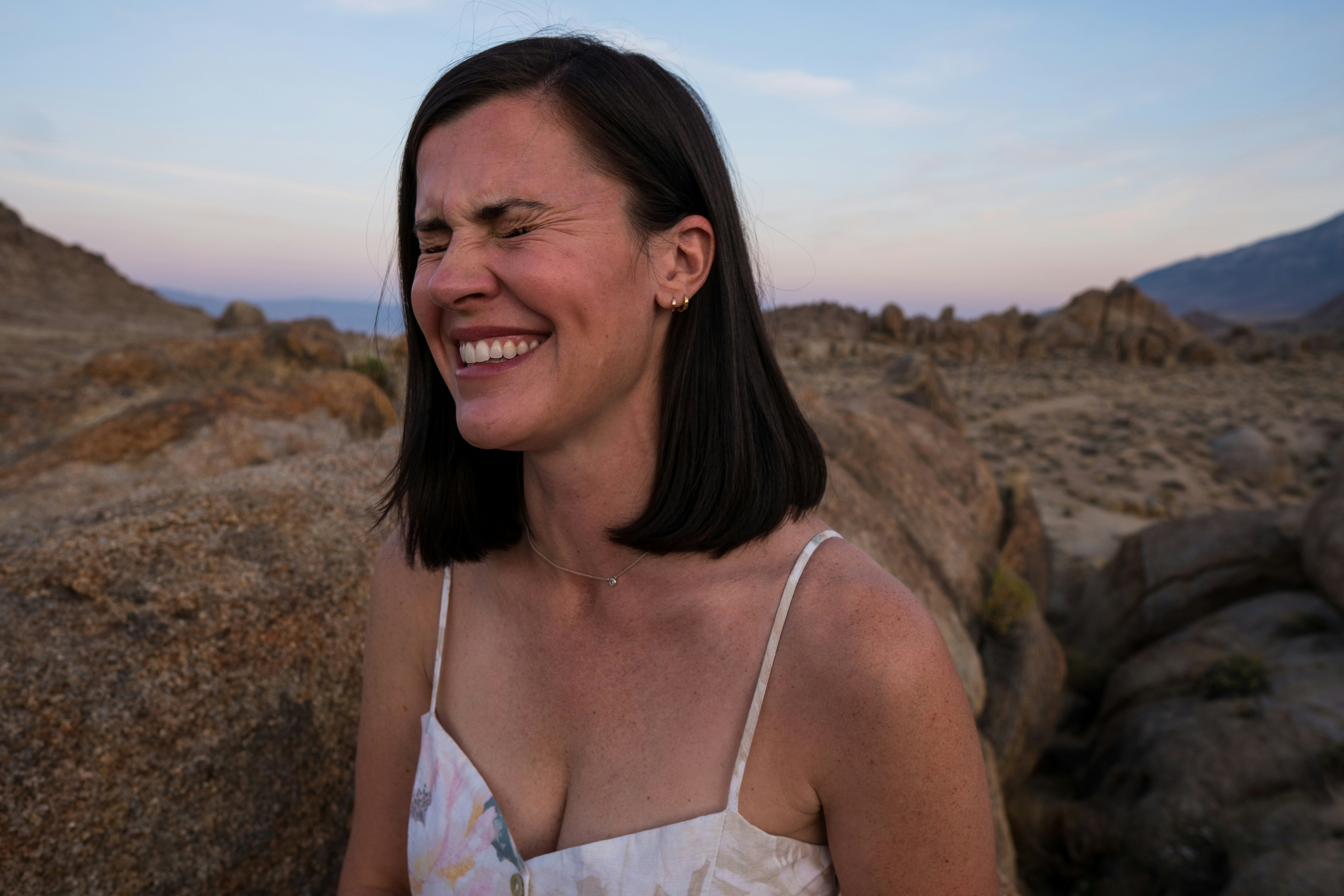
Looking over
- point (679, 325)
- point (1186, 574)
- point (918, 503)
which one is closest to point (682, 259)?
point (679, 325)

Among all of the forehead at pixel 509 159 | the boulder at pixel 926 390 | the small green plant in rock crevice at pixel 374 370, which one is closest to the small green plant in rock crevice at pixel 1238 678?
the boulder at pixel 926 390

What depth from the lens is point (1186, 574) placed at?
6172 millimetres

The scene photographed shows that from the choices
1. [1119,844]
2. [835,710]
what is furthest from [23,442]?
[1119,844]

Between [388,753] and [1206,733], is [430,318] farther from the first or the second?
[1206,733]

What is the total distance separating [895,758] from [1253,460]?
62.8 ft

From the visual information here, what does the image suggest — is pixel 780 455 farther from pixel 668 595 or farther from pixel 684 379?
pixel 668 595

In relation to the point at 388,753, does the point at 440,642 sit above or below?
above

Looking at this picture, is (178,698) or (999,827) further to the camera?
(999,827)

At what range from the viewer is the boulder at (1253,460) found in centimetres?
1569

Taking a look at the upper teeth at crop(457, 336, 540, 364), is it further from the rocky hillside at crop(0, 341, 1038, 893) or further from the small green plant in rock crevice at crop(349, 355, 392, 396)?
the small green plant in rock crevice at crop(349, 355, 392, 396)

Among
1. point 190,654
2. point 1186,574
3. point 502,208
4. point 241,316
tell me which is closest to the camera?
point 502,208

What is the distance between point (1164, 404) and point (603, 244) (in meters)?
28.6

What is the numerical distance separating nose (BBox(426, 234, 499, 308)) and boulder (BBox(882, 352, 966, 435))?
5.81 m

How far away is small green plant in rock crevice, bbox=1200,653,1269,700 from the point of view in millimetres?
4711
